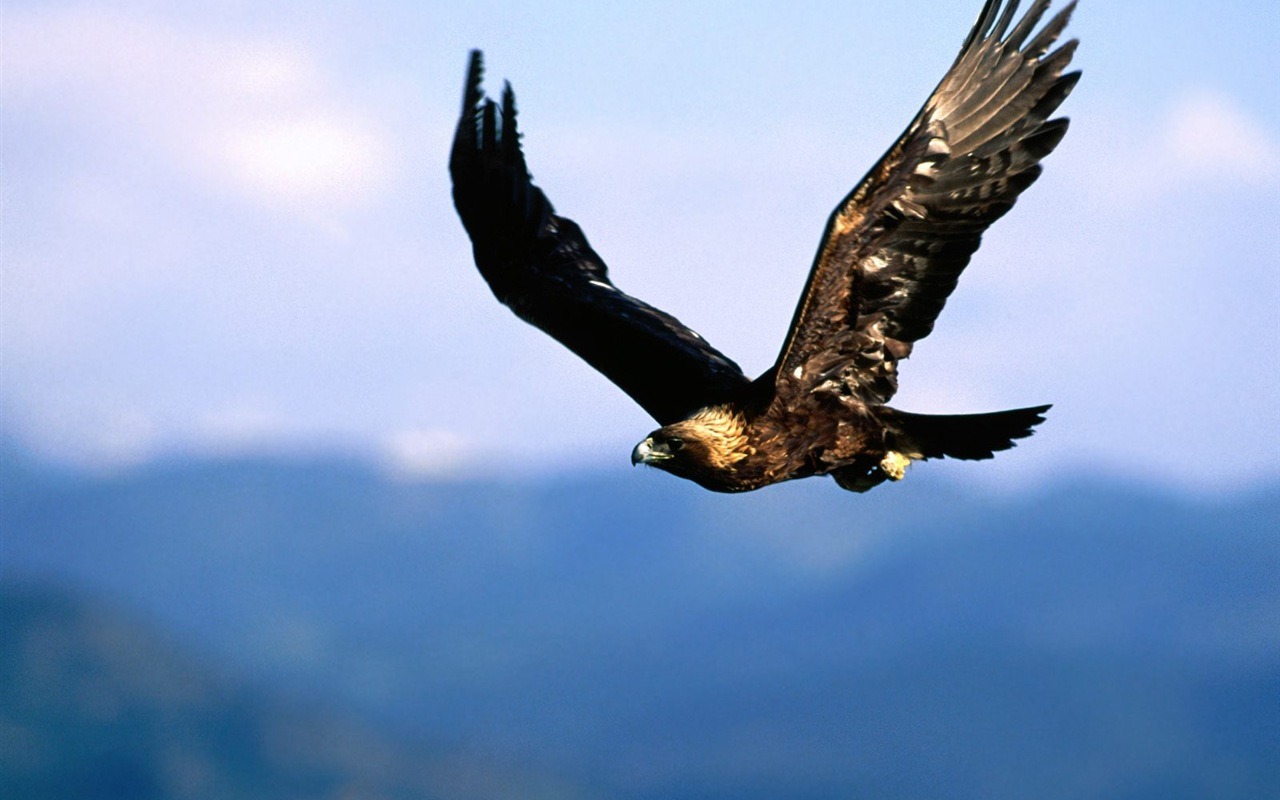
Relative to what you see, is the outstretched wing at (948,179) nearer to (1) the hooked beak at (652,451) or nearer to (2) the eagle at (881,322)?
Result: (2) the eagle at (881,322)

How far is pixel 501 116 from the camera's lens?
445 inches

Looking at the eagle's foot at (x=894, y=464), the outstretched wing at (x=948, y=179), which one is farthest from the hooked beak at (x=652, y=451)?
the eagle's foot at (x=894, y=464)

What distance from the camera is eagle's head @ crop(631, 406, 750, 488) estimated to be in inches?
347

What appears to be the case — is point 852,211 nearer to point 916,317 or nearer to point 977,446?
point 916,317

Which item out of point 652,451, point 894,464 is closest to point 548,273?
point 652,451

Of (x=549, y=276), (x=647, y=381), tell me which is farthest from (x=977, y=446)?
(x=549, y=276)

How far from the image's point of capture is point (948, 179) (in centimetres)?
838

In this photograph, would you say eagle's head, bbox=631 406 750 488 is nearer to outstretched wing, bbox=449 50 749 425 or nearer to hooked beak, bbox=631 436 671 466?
hooked beak, bbox=631 436 671 466

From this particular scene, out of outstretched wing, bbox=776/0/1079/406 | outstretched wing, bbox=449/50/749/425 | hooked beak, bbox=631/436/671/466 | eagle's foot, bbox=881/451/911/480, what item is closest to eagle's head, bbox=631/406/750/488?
hooked beak, bbox=631/436/671/466

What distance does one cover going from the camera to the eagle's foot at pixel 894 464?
9.25 meters

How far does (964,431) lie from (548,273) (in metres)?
3.18

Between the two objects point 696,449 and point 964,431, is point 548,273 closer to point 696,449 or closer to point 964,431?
point 696,449

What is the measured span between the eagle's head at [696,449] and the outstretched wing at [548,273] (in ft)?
3.41

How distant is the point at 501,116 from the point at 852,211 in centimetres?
374
